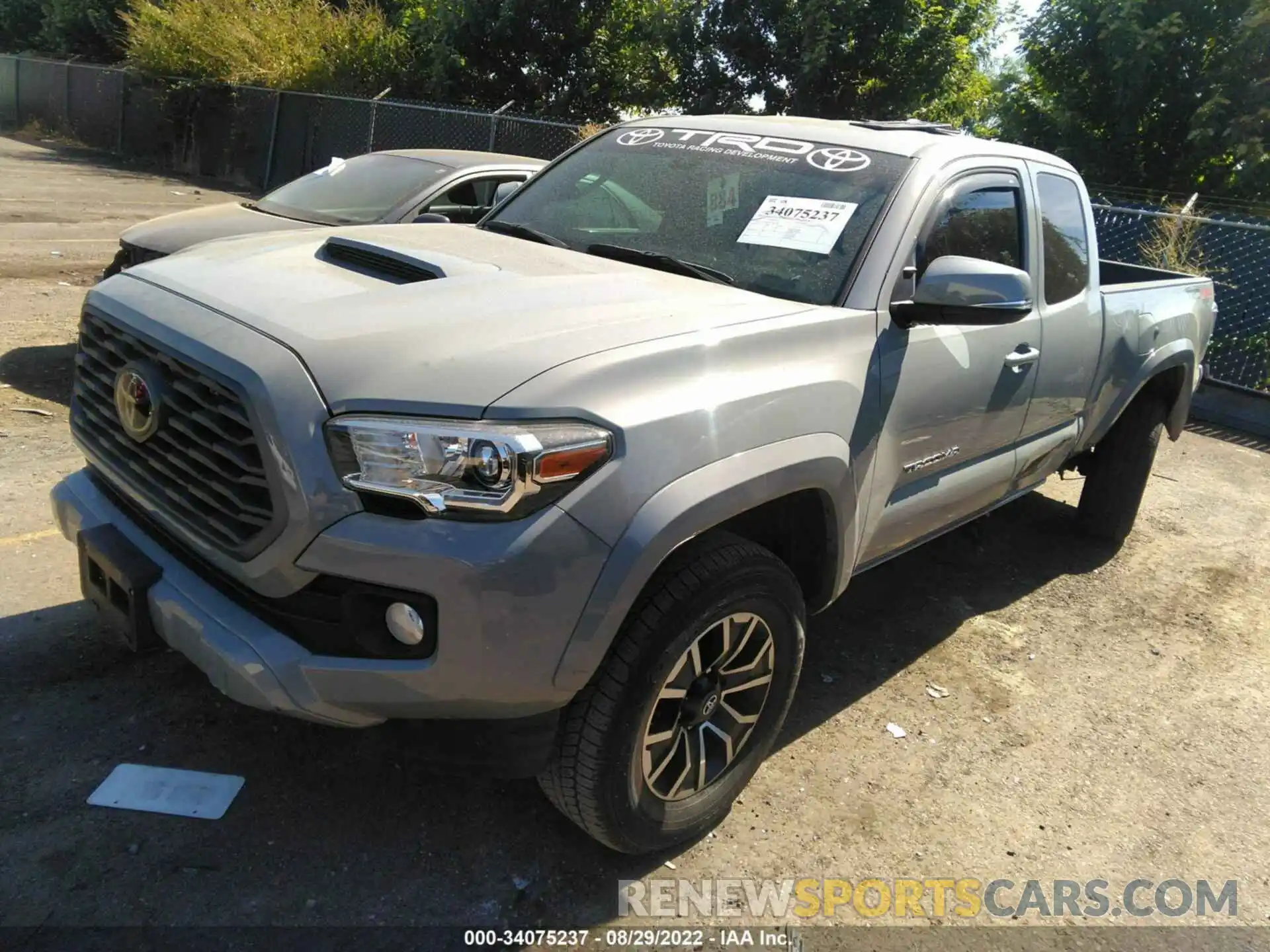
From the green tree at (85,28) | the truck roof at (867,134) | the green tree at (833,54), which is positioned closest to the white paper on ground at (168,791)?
the truck roof at (867,134)

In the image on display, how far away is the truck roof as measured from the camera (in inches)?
139

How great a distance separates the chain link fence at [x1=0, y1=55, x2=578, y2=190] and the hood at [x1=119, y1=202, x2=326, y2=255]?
30.0 ft

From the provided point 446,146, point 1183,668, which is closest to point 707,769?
point 1183,668

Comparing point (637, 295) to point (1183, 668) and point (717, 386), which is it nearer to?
point (717, 386)

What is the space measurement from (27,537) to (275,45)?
19.4 metres

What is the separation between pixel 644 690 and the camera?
249cm

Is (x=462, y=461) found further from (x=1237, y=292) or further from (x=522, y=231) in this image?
(x=1237, y=292)

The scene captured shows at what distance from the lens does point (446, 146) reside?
17.1 metres

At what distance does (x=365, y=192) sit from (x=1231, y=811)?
587 cm

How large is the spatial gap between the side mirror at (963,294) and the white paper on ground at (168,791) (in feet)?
7.82

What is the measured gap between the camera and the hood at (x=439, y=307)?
2.29 meters

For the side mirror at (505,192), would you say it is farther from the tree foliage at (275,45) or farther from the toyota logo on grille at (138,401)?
the tree foliage at (275,45)

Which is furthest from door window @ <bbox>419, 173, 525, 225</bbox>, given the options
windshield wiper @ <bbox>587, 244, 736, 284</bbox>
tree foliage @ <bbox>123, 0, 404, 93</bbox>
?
tree foliage @ <bbox>123, 0, 404, 93</bbox>

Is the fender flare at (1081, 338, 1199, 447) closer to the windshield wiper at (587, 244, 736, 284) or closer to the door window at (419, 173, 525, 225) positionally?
the windshield wiper at (587, 244, 736, 284)
